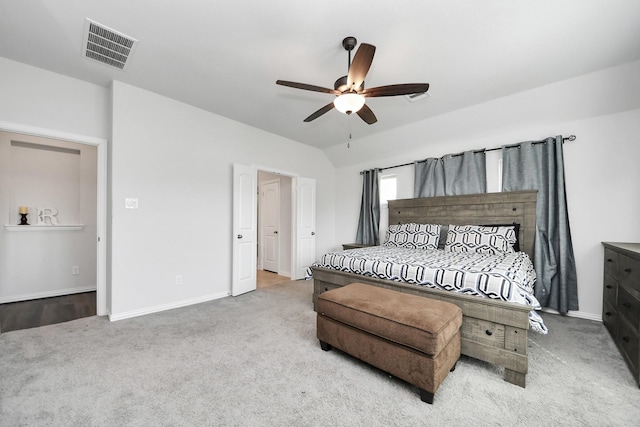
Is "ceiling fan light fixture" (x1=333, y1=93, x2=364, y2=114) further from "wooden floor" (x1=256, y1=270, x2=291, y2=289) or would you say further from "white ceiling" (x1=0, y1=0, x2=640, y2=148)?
"wooden floor" (x1=256, y1=270, x2=291, y2=289)

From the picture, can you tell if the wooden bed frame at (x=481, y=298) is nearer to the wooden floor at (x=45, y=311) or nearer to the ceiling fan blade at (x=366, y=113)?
the ceiling fan blade at (x=366, y=113)

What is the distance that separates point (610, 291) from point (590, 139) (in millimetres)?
1767

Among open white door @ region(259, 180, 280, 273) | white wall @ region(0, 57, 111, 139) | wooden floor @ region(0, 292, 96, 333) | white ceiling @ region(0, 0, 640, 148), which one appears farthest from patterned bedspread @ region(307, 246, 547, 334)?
white wall @ region(0, 57, 111, 139)

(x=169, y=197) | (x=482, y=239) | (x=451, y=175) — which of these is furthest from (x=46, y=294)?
(x=451, y=175)

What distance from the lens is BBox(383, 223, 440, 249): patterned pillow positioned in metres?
3.81

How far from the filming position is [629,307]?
6.85ft

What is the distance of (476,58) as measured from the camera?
247 centimetres

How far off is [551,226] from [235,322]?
4030 mm

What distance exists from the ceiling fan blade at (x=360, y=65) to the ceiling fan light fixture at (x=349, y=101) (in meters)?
0.07

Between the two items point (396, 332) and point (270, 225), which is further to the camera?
point (270, 225)

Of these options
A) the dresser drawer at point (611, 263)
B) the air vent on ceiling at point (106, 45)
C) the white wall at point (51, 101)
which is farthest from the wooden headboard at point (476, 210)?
the white wall at point (51, 101)

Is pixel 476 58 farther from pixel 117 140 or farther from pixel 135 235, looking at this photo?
pixel 135 235

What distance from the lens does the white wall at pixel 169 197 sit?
2.99 meters

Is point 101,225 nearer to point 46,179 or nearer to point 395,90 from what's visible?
point 46,179
